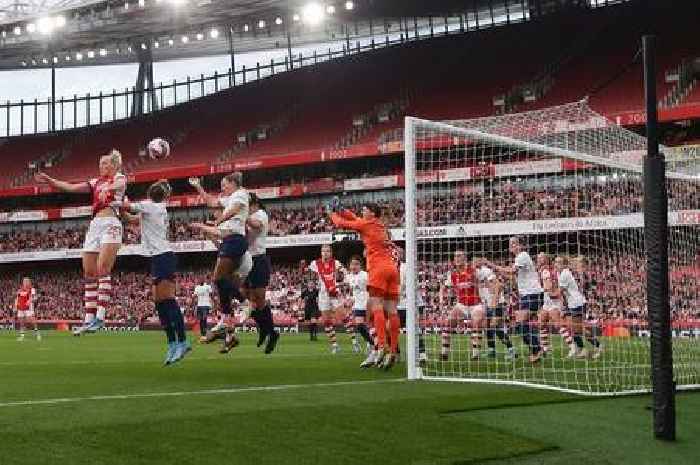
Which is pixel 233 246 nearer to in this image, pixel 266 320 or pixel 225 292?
pixel 225 292

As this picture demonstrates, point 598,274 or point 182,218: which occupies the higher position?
point 182,218

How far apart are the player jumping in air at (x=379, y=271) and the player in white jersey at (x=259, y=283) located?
1.21 meters

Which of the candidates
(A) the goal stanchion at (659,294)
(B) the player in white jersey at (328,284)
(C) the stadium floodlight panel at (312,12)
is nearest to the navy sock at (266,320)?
(A) the goal stanchion at (659,294)

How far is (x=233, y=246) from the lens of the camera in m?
11.5

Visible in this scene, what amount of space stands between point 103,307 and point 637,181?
26.6 feet

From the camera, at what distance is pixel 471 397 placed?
8.77 meters

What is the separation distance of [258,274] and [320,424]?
19.1 feet

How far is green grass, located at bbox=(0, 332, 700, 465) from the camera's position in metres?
5.70

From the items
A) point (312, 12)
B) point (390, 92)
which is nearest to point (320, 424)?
point (312, 12)

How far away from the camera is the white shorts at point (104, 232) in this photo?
12055mm

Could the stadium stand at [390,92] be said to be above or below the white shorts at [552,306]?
above

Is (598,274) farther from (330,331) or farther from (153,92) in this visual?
(153,92)

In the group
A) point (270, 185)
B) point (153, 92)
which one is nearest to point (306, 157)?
point (270, 185)

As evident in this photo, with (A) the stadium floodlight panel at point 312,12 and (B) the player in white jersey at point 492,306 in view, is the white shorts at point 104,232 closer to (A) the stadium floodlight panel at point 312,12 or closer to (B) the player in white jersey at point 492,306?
(B) the player in white jersey at point 492,306
